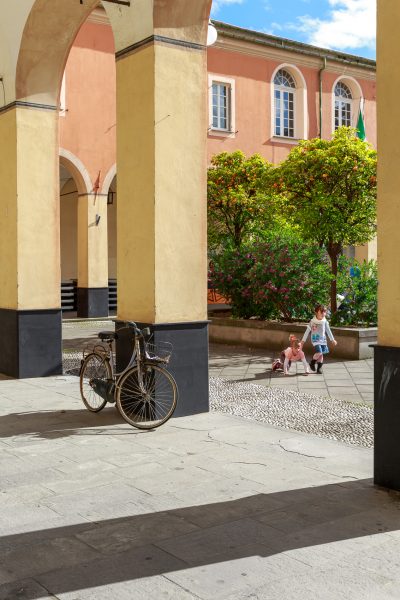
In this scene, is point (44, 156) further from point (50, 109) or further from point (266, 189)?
point (266, 189)

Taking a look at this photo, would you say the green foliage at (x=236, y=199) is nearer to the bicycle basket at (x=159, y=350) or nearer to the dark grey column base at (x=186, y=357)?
the dark grey column base at (x=186, y=357)

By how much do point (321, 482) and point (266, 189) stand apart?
10.7 metres

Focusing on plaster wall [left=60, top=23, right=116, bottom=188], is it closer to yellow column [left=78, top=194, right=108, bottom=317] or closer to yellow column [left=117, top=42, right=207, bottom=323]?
yellow column [left=78, top=194, right=108, bottom=317]

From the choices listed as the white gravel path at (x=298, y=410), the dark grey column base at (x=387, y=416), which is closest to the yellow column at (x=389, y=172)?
the dark grey column base at (x=387, y=416)

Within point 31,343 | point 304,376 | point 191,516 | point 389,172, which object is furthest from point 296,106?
point 191,516

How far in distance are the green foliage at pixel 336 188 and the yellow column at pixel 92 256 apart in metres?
8.40

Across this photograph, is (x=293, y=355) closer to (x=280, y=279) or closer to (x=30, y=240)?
(x=280, y=279)

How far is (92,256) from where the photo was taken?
2084cm

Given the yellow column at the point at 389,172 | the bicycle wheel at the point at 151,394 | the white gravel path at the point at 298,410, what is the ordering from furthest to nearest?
the bicycle wheel at the point at 151,394 < the white gravel path at the point at 298,410 < the yellow column at the point at 389,172

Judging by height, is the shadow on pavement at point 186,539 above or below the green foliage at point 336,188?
below

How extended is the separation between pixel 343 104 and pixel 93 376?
831 inches

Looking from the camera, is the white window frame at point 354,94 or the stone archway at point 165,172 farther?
the white window frame at point 354,94

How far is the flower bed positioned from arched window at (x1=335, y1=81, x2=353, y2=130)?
1383 cm

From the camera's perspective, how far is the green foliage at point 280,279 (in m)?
13.9
